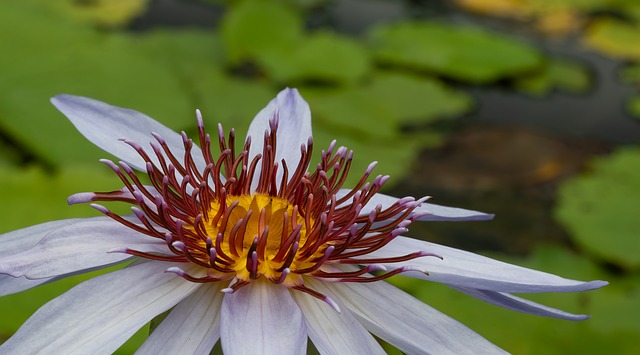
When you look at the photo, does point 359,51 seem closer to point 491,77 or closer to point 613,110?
point 491,77

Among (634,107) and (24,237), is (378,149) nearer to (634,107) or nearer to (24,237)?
(634,107)

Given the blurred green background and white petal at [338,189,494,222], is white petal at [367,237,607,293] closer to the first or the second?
white petal at [338,189,494,222]

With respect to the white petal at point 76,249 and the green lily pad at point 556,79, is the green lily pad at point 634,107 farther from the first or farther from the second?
the white petal at point 76,249

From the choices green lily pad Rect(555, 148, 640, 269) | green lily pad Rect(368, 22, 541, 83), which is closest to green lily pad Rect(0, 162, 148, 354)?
green lily pad Rect(555, 148, 640, 269)

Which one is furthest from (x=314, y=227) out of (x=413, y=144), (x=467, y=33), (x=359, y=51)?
(x=467, y=33)

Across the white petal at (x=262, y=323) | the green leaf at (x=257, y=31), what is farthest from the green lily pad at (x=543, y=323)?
the green leaf at (x=257, y=31)

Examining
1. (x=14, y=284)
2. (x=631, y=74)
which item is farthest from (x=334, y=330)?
(x=631, y=74)
